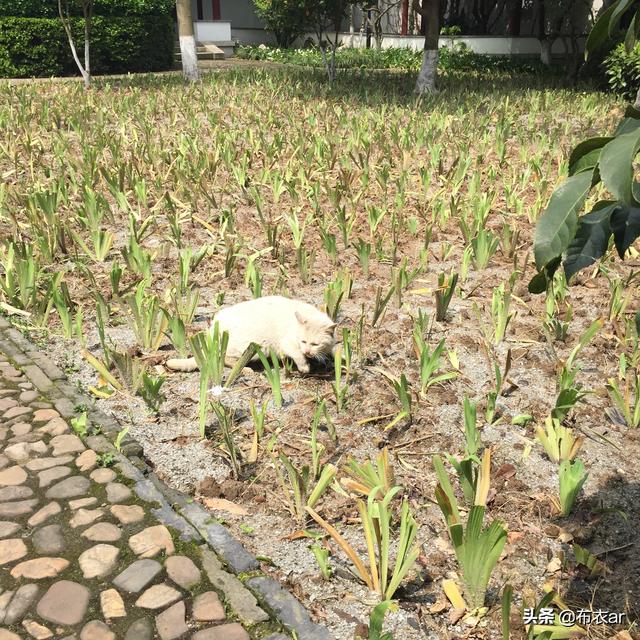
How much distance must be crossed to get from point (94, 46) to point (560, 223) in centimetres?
2006

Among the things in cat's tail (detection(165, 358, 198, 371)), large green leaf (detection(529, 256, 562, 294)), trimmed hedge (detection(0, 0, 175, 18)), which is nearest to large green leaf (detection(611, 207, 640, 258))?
large green leaf (detection(529, 256, 562, 294))

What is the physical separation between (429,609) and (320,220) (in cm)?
396

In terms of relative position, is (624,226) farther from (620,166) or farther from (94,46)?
(94,46)

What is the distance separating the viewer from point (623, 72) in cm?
1347

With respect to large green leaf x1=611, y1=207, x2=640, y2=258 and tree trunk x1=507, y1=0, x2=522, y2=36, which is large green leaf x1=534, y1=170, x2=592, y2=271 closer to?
large green leaf x1=611, y1=207, x2=640, y2=258

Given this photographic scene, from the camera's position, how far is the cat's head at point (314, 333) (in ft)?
11.4

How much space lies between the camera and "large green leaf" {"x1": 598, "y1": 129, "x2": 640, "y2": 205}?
102 centimetres

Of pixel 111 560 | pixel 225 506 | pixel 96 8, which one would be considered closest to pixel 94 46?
pixel 96 8

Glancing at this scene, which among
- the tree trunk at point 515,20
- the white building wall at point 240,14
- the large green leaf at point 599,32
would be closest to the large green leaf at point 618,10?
the large green leaf at point 599,32

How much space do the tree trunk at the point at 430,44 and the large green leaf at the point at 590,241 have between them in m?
12.0

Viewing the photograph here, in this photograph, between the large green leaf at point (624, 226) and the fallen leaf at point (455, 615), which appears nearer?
the large green leaf at point (624, 226)

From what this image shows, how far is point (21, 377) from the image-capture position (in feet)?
11.9

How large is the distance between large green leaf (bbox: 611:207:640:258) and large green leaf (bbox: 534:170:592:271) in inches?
10.1

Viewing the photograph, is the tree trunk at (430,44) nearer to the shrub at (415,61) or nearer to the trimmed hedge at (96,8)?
the shrub at (415,61)
